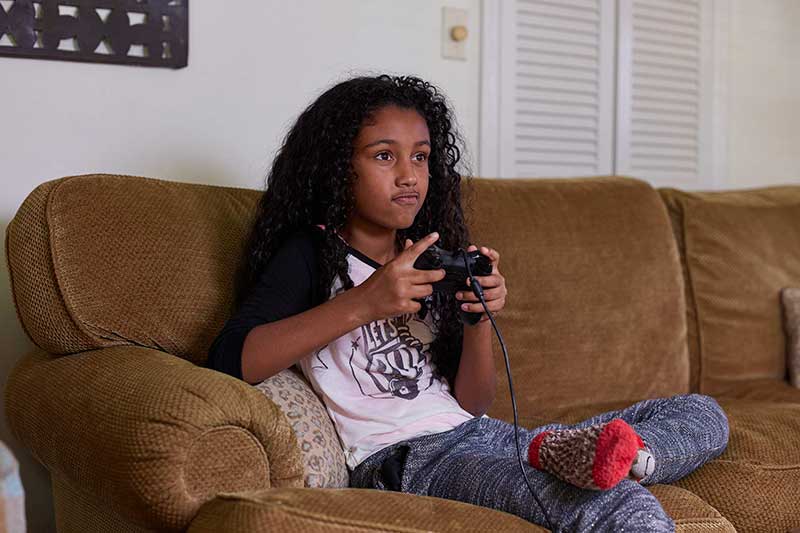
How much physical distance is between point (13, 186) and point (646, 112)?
5.99ft

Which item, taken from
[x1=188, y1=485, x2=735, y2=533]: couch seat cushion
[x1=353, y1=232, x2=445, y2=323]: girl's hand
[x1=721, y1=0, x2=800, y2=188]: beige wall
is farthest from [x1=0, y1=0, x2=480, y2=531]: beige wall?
[x1=721, y1=0, x2=800, y2=188]: beige wall

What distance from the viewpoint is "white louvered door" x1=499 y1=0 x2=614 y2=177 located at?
8.69 feet

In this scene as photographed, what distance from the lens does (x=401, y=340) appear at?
5.44 ft

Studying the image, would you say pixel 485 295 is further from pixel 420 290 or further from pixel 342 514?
pixel 342 514

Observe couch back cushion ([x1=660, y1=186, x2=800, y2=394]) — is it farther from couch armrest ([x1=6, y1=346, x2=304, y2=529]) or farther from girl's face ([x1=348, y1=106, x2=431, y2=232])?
couch armrest ([x1=6, y1=346, x2=304, y2=529])

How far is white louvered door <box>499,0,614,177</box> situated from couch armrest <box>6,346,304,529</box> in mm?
1489

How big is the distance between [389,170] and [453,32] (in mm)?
980

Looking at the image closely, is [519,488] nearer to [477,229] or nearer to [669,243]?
[477,229]

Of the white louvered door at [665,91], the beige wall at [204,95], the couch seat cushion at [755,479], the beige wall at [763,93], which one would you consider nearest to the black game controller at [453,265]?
the couch seat cushion at [755,479]

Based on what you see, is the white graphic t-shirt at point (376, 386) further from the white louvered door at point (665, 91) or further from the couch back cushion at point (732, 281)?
the white louvered door at point (665, 91)

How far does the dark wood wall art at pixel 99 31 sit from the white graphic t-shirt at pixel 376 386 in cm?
73

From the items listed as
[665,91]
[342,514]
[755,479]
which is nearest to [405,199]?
[342,514]

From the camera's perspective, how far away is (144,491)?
1.24 m

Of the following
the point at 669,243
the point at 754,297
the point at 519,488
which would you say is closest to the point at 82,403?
the point at 519,488
